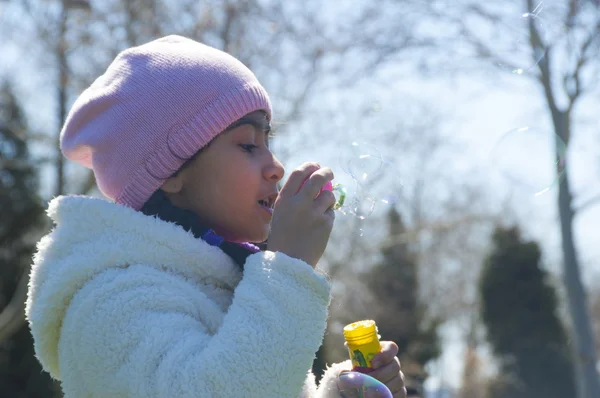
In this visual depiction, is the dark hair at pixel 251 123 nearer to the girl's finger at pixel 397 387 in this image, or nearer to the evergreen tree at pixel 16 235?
the girl's finger at pixel 397 387

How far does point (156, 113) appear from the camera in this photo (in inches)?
69.3

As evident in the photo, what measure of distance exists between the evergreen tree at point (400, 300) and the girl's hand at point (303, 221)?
19.4 m

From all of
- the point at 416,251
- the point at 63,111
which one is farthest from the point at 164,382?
the point at 416,251

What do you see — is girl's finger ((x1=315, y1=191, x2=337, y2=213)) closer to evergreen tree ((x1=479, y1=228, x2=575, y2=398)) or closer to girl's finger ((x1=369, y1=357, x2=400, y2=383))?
girl's finger ((x1=369, y1=357, x2=400, y2=383))

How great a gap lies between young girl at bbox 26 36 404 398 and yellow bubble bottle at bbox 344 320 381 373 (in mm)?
37

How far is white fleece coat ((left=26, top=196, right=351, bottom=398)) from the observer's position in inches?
53.5

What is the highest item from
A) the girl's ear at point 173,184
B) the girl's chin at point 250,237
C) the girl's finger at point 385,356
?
the girl's ear at point 173,184

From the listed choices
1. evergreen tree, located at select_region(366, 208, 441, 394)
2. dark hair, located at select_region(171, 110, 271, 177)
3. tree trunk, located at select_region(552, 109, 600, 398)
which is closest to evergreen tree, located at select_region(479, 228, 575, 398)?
evergreen tree, located at select_region(366, 208, 441, 394)

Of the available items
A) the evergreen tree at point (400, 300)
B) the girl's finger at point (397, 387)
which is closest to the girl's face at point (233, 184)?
the girl's finger at point (397, 387)

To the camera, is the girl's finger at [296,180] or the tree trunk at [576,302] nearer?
the girl's finger at [296,180]

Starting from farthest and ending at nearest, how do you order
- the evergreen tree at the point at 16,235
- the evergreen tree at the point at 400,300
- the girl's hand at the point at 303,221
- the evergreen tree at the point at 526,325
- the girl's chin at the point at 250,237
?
the evergreen tree at the point at 400,300
the evergreen tree at the point at 526,325
the evergreen tree at the point at 16,235
the girl's chin at the point at 250,237
the girl's hand at the point at 303,221

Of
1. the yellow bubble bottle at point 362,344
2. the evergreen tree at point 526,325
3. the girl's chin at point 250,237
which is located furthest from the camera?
the evergreen tree at point 526,325

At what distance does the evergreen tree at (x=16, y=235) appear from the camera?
11.3 m

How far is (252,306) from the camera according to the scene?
1413mm
